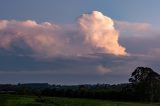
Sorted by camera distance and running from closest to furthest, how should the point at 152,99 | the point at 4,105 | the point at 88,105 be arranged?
1. the point at 4,105
2. the point at 88,105
3. the point at 152,99

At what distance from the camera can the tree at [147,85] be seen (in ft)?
→ 426

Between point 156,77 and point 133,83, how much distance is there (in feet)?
25.0

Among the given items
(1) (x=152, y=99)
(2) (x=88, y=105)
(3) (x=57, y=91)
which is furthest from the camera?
(3) (x=57, y=91)

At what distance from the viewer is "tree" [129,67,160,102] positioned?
129750 mm

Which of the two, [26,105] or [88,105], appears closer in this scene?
[26,105]

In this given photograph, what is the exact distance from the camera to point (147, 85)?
131m

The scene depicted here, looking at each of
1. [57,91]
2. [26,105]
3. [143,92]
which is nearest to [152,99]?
[143,92]

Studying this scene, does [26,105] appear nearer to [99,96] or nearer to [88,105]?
[88,105]

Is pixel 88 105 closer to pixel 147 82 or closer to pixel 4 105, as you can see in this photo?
pixel 4 105

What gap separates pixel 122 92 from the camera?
133m

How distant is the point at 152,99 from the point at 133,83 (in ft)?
27.9

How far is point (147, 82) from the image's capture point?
→ 13112cm

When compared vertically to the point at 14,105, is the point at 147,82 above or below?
above

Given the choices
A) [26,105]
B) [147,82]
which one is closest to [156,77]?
[147,82]
